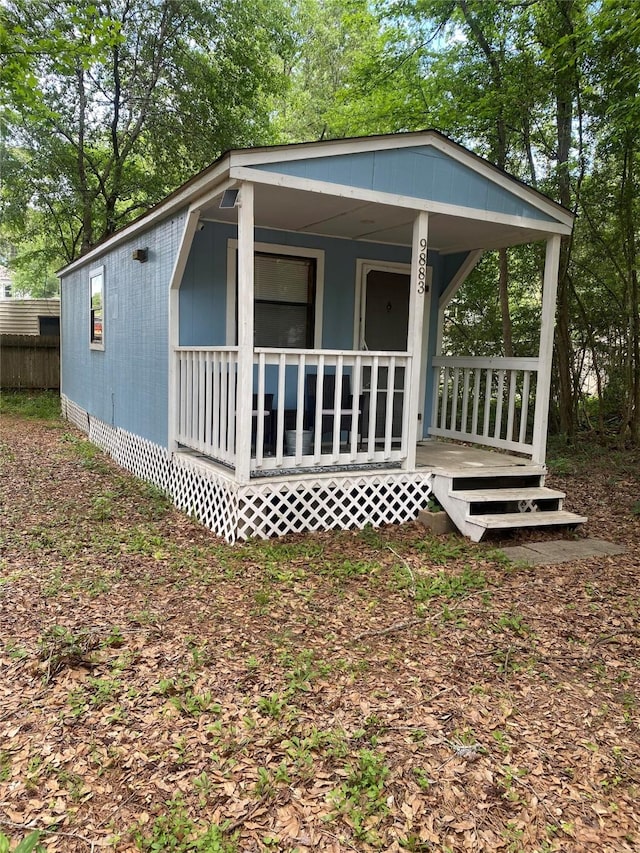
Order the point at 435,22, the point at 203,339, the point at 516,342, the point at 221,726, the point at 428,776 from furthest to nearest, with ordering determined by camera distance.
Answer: the point at 516,342
the point at 435,22
the point at 203,339
the point at 221,726
the point at 428,776

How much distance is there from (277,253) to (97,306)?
406cm

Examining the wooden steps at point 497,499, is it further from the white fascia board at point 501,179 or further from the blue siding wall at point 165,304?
the white fascia board at point 501,179

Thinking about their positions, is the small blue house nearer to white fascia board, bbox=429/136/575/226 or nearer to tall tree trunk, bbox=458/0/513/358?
white fascia board, bbox=429/136/575/226

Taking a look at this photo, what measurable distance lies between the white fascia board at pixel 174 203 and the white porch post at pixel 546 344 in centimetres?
308

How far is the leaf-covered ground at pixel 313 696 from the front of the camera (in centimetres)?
193

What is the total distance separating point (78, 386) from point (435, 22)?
8.31 m

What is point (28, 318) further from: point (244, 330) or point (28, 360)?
point (244, 330)

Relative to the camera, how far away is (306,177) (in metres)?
4.38

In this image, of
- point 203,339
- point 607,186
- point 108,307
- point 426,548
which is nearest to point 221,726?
point 426,548

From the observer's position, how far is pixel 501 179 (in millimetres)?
5188

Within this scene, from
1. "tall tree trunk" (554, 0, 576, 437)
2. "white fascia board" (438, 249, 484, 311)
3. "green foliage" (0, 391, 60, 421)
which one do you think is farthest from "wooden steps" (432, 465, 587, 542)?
"green foliage" (0, 391, 60, 421)

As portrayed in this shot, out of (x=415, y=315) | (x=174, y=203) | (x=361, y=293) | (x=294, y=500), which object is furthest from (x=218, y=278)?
A: (x=294, y=500)

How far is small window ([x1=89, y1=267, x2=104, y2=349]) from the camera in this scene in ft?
28.4

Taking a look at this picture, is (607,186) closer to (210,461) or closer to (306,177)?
(306,177)
